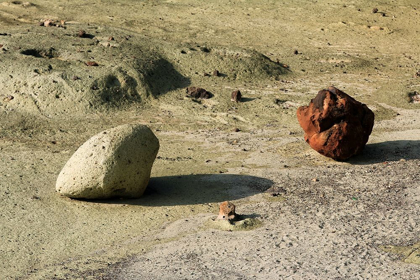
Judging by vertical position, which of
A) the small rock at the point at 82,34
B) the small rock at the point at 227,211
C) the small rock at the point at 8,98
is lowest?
the small rock at the point at 8,98

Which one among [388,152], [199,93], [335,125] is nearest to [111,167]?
[335,125]

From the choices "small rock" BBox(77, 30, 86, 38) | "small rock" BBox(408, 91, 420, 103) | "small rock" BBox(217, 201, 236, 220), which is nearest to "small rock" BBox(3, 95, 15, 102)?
"small rock" BBox(77, 30, 86, 38)

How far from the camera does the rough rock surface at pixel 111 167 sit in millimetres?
6562

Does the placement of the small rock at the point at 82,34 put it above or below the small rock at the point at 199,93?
above

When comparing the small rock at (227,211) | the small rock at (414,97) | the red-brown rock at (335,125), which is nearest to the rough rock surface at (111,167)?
the small rock at (227,211)

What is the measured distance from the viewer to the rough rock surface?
6.56 metres

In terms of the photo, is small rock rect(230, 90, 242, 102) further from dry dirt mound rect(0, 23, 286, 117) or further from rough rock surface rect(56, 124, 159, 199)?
rough rock surface rect(56, 124, 159, 199)

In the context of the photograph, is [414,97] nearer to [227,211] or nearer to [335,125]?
[335,125]

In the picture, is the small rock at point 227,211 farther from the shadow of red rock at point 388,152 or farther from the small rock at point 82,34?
the small rock at point 82,34

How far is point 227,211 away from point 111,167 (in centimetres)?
118

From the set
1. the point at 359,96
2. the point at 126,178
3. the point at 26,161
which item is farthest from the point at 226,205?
the point at 359,96

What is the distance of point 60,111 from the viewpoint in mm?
9117

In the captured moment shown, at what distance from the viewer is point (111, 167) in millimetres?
6559

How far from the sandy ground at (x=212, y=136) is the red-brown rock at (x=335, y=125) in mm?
187
